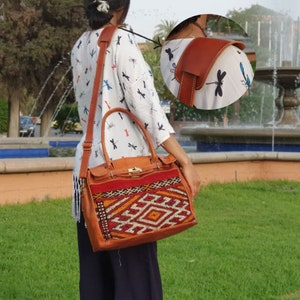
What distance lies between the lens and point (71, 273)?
454 centimetres

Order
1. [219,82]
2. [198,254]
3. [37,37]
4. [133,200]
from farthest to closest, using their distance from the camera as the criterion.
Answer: [37,37], [198,254], [219,82], [133,200]

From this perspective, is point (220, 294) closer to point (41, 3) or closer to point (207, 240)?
point (207, 240)

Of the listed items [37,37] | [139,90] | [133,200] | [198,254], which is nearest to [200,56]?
[139,90]

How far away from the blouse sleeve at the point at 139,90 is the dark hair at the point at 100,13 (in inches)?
5.9

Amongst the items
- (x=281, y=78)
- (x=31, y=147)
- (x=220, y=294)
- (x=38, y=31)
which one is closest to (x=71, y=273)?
(x=220, y=294)

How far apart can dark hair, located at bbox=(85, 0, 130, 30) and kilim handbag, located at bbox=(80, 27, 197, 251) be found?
383mm

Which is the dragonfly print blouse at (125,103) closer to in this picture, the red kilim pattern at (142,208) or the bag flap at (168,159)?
the bag flap at (168,159)

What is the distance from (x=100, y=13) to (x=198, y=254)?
8.82ft

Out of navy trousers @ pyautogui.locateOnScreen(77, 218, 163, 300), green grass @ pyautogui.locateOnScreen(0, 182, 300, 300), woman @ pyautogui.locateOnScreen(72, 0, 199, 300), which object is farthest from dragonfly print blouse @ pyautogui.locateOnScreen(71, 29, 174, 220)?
green grass @ pyautogui.locateOnScreen(0, 182, 300, 300)

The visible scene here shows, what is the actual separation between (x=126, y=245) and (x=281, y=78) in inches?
488

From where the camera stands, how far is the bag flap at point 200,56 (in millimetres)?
2922

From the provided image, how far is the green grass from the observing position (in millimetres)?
4234

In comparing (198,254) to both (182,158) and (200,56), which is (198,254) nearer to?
(200,56)

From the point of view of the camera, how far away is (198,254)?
511 cm
